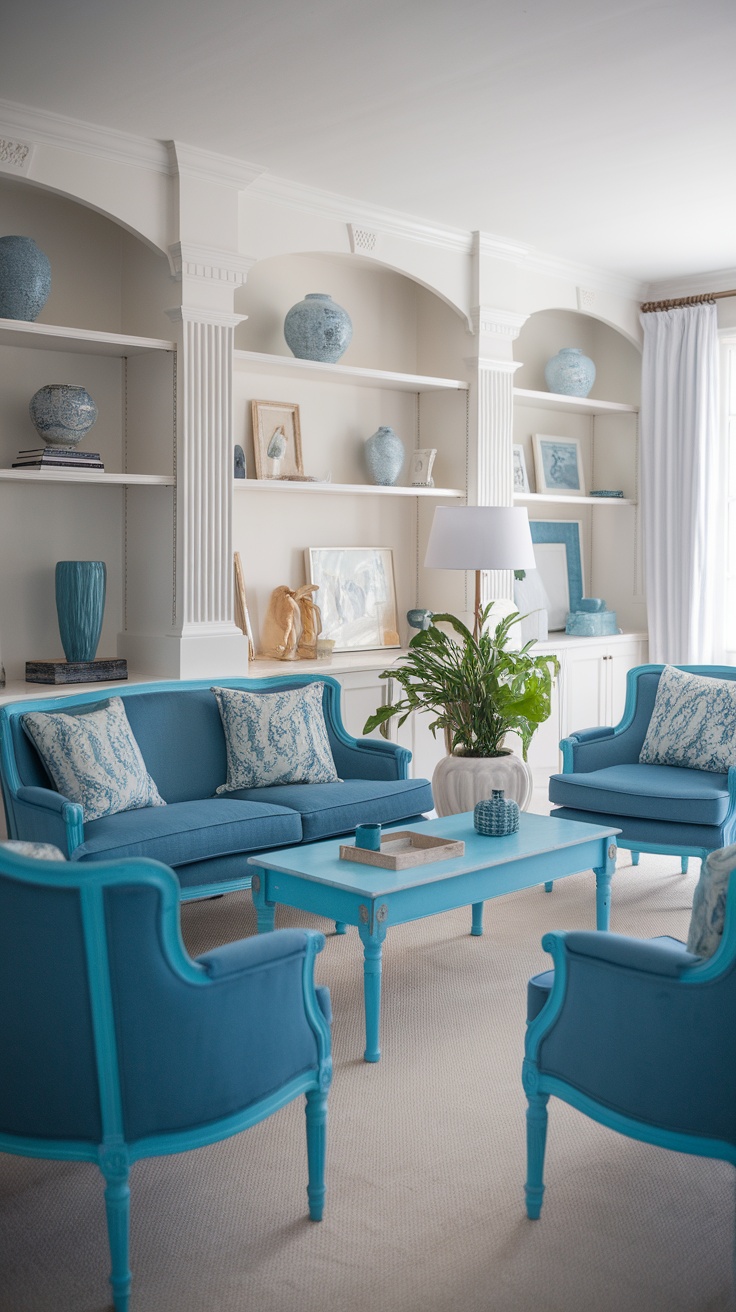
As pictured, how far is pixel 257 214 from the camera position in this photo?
5.03 metres

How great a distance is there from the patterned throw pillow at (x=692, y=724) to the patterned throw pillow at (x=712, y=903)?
8.41ft

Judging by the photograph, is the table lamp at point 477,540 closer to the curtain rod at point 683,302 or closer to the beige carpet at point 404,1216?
the beige carpet at point 404,1216

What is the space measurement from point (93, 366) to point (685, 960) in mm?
3805

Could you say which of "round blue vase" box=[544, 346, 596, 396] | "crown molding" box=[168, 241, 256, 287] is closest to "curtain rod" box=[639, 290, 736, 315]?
"round blue vase" box=[544, 346, 596, 396]

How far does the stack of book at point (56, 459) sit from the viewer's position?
14.6 ft

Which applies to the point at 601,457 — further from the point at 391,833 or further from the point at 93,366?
the point at 391,833

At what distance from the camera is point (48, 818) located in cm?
362

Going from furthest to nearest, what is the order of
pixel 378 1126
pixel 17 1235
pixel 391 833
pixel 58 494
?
pixel 58 494 < pixel 391 833 < pixel 378 1126 < pixel 17 1235

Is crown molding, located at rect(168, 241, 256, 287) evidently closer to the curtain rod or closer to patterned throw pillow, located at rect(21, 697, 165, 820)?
patterned throw pillow, located at rect(21, 697, 165, 820)

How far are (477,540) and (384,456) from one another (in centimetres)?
116

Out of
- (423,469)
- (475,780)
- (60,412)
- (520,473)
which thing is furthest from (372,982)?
(520,473)

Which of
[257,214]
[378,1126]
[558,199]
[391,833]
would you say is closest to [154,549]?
[257,214]

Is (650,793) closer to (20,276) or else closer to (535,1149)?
(535,1149)

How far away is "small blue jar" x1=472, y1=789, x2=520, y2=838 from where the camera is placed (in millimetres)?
3703
